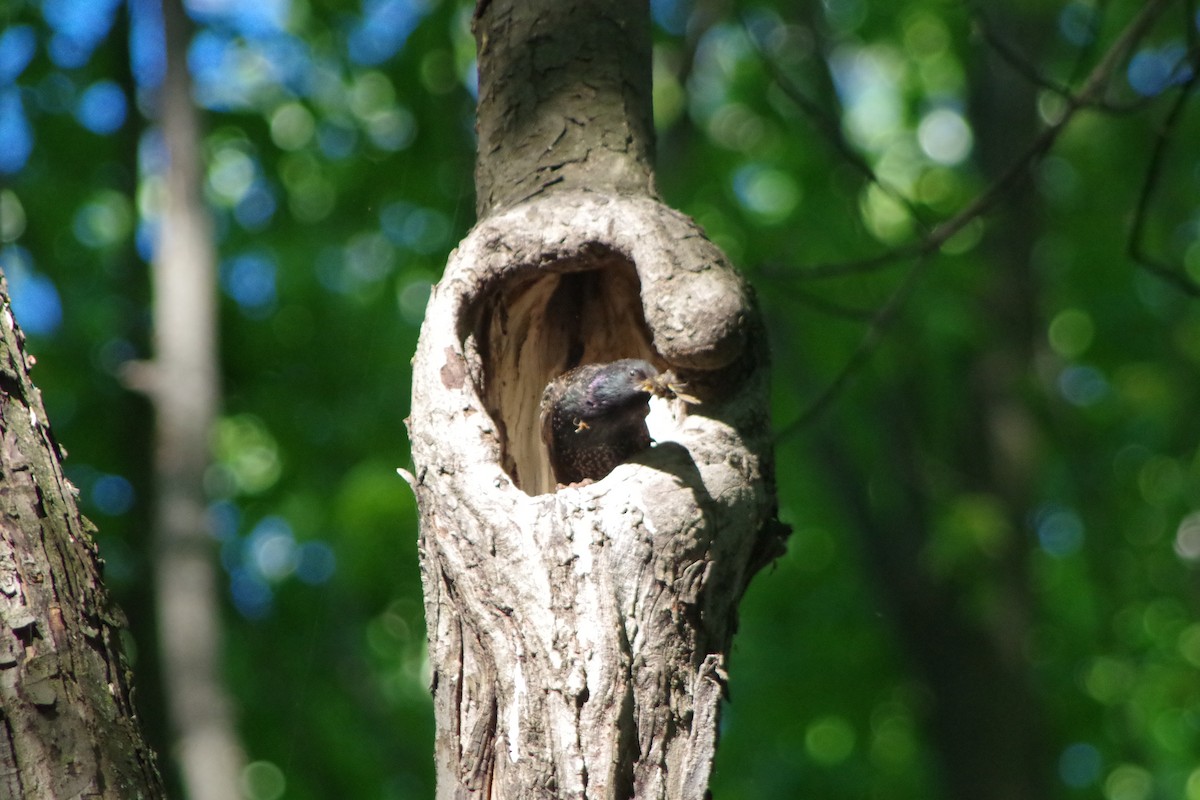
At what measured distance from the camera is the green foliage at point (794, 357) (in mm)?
6973

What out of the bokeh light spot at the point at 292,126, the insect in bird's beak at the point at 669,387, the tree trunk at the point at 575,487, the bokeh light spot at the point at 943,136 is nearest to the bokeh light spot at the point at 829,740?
the bokeh light spot at the point at 943,136

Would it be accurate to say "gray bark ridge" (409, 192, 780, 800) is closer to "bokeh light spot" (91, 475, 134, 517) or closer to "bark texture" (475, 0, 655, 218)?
"bark texture" (475, 0, 655, 218)

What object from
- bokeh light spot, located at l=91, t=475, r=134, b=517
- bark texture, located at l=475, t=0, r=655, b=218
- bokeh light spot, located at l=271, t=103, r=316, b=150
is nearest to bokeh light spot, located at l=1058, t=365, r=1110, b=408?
bokeh light spot, located at l=271, t=103, r=316, b=150

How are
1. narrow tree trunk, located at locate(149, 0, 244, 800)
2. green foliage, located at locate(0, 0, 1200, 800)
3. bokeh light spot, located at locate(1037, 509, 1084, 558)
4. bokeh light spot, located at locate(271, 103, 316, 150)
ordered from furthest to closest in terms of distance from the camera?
1. bokeh light spot, located at locate(1037, 509, 1084, 558)
2. bokeh light spot, located at locate(271, 103, 316, 150)
3. green foliage, located at locate(0, 0, 1200, 800)
4. narrow tree trunk, located at locate(149, 0, 244, 800)

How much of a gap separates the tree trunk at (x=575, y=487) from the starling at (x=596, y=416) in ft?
0.24

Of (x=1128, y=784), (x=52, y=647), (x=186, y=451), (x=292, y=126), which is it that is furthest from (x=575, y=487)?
(x=1128, y=784)

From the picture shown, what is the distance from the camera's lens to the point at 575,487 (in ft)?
9.17

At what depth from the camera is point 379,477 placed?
697cm

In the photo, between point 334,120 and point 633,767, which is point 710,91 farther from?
point 633,767

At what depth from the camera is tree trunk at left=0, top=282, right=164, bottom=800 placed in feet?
6.14

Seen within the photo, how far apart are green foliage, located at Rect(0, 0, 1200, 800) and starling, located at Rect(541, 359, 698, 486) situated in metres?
2.91

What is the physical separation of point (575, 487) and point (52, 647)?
1196mm

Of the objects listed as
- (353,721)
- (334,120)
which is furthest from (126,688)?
(353,721)

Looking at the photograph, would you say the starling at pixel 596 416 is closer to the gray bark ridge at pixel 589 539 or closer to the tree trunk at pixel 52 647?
the gray bark ridge at pixel 589 539
